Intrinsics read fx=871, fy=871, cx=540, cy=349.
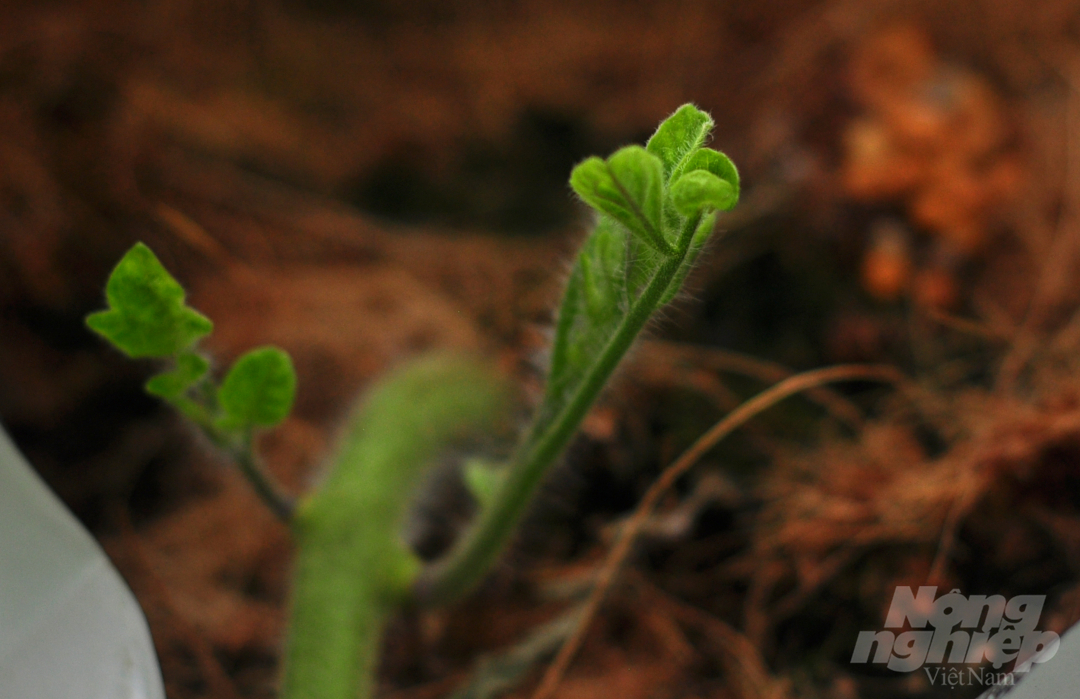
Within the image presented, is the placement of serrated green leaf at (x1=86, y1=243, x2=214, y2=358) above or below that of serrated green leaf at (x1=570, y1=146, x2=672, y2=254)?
below

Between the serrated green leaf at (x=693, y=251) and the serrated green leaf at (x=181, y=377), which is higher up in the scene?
the serrated green leaf at (x=693, y=251)

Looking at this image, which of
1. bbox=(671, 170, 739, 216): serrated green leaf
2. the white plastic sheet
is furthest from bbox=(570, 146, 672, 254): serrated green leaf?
the white plastic sheet

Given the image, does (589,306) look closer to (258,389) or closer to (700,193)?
(700,193)

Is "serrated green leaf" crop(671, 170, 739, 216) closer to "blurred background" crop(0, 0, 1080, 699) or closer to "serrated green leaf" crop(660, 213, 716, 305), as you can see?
"serrated green leaf" crop(660, 213, 716, 305)

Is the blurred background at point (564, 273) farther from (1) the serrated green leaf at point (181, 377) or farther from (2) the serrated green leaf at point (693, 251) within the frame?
(1) the serrated green leaf at point (181, 377)

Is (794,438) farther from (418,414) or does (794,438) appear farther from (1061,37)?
(1061,37)

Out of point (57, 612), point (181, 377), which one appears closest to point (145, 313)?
point (181, 377)

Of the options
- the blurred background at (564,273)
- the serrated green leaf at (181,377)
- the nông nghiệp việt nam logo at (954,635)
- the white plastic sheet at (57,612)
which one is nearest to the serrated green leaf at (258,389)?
the serrated green leaf at (181,377)
